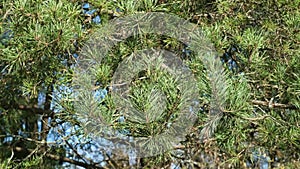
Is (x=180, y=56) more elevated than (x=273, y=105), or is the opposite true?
(x=180, y=56)

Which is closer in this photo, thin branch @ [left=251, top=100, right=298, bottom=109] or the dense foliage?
the dense foliage

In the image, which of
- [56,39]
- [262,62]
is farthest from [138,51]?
[262,62]

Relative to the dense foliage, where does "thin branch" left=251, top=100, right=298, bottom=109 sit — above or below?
below

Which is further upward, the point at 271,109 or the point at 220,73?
the point at 220,73

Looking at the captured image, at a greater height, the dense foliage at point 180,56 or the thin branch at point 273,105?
the dense foliage at point 180,56

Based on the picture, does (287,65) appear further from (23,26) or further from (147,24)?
(23,26)

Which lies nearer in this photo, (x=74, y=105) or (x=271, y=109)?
(x=74, y=105)

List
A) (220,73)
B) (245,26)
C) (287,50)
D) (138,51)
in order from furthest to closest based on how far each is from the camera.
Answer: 1. (245,26)
2. (287,50)
3. (138,51)
4. (220,73)

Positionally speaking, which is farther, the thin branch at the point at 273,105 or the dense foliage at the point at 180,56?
the thin branch at the point at 273,105

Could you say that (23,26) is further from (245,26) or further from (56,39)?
(245,26)

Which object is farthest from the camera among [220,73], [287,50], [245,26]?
[245,26]

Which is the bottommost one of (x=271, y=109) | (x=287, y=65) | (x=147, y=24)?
(x=271, y=109)
